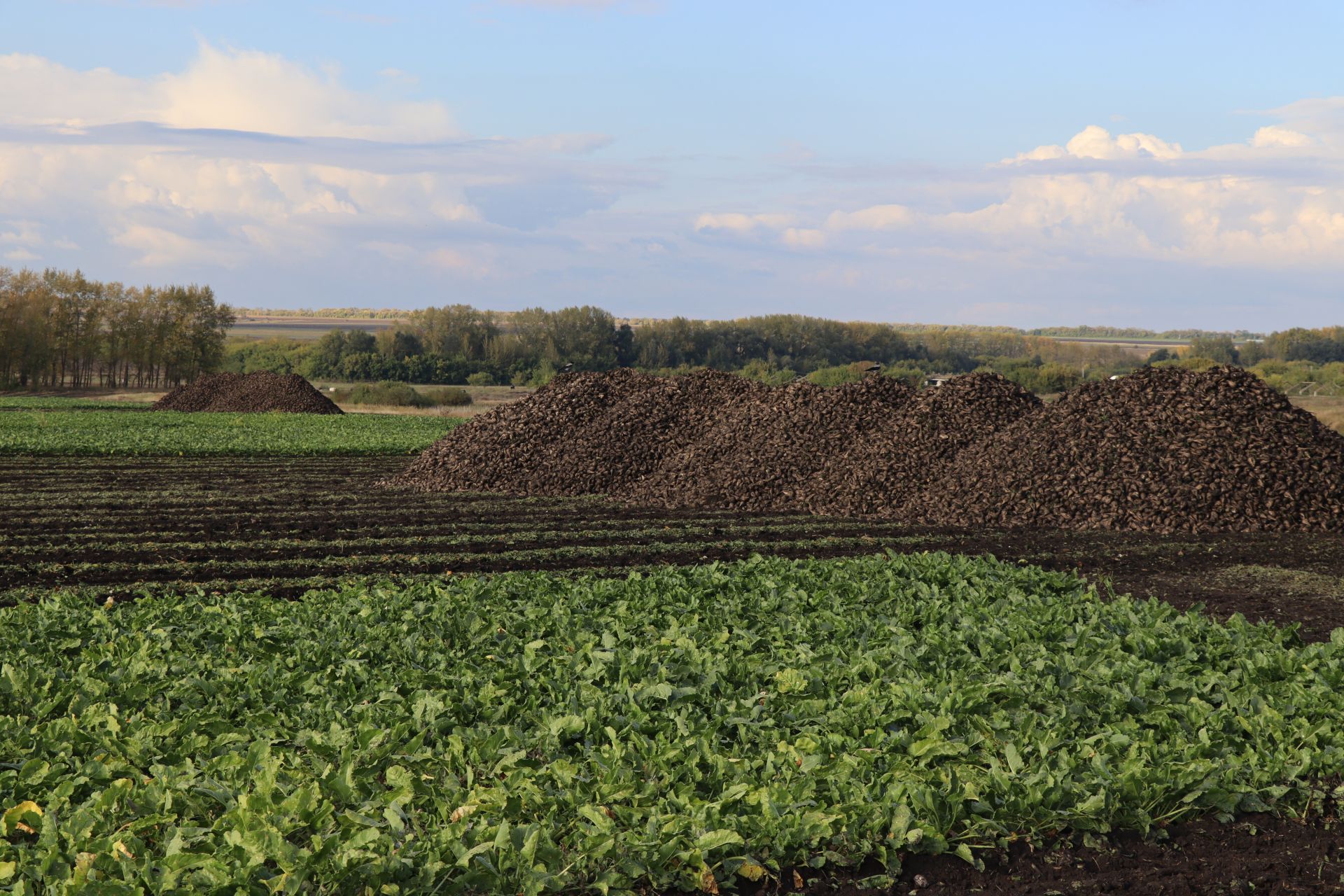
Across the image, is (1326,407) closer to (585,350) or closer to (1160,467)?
(1160,467)

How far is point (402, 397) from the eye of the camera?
54.9m

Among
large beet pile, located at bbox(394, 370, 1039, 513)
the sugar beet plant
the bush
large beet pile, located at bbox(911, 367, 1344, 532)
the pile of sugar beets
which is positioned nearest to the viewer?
the sugar beet plant

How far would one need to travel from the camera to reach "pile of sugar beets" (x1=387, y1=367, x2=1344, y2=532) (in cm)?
1516

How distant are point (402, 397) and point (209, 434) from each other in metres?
25.3

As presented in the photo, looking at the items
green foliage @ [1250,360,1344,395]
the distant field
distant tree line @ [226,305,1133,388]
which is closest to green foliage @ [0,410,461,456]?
the distant field

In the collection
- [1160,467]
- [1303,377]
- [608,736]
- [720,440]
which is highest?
[1303,377]

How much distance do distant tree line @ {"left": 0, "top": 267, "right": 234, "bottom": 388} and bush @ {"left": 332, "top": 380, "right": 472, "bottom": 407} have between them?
19.1 m

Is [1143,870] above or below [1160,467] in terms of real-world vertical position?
below

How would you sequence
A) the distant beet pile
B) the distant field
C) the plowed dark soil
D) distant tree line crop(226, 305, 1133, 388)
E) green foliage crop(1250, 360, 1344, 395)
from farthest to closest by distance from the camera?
distant tree line crop(226, 305, 1133, 388) < the distant beet pile < green foliage crop(1250, 360, 1344, 395) < the distant field < the plowed dark soil

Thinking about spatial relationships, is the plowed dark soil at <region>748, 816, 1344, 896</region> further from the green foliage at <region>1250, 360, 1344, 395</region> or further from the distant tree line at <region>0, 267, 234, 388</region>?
the distant tree line at <region>0, 267, 234, 388</region>

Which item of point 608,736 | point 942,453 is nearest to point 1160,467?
point 942,453

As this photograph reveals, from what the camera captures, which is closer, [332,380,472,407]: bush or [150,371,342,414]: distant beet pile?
[150,371,342,414]: distant beet pile

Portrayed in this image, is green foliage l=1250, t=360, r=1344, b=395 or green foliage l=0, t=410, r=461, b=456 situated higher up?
green foliage l=1250, t=360, r=1344, b=395

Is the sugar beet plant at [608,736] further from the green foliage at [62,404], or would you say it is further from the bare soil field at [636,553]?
the green foliage at [62,404]
